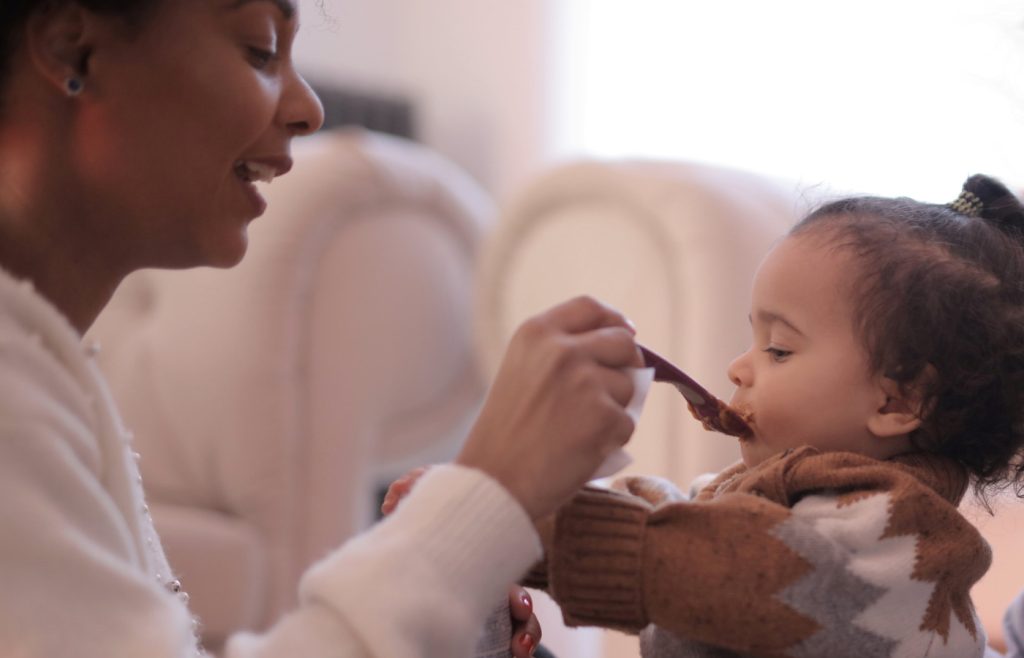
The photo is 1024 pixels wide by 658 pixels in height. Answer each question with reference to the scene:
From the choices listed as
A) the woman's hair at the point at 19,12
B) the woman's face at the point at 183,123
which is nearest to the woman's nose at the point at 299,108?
the woman's face at the point at 183,123

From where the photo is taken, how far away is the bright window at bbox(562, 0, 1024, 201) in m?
1.20

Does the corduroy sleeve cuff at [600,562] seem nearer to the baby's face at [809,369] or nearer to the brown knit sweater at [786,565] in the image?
the brown knit sweater at [786,565]

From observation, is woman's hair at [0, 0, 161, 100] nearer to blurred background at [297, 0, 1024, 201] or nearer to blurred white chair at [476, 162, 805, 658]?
blurred background at [297, 0, 1024, 201]

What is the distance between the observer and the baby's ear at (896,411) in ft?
2.71

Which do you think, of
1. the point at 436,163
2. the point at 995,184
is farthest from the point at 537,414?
the point at 436,163

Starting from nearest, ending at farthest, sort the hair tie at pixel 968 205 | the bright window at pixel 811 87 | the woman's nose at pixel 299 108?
the woman's nose at pixel 299 108 → the hair tie at pixel 968 205 → the bright window at pixel 811 87

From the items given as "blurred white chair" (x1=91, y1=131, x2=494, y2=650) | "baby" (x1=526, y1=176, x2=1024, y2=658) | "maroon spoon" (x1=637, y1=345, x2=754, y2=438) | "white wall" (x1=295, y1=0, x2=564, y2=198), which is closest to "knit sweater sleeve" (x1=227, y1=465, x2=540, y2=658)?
"baby" (x1=526, y1=176, x2=1024, y2=658)

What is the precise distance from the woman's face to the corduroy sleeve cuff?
30 centimetres

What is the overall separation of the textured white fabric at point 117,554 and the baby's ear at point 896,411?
0.32 meters

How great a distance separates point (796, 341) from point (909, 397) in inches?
3.5

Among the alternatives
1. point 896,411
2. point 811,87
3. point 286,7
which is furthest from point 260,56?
point 811,87

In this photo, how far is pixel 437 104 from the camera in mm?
3574

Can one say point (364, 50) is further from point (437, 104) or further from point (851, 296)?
point (851, 296)

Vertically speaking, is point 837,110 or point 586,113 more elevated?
point 837,110
